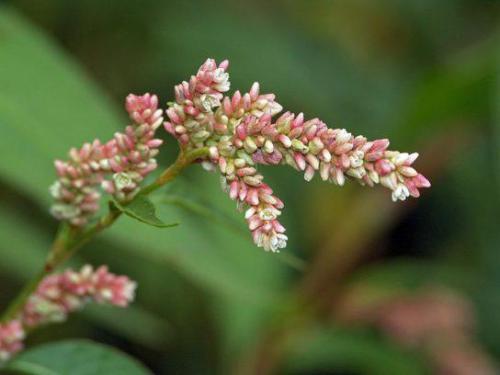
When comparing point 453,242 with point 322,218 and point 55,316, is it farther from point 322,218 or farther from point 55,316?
point 55,316

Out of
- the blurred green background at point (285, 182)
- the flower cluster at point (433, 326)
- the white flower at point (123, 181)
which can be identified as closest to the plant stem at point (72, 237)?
the white flower at point (123, 181)

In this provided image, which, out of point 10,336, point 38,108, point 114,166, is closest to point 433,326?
point 38,108

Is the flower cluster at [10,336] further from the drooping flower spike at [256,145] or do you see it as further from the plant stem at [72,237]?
the drooping flower spike at [256,145]

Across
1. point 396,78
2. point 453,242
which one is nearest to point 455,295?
point 453,242

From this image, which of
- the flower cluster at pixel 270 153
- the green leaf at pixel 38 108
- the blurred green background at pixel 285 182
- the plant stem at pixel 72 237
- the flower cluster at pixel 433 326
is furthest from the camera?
the flower cluster at pixel 433 326

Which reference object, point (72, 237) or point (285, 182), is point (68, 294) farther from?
point (285, 182)

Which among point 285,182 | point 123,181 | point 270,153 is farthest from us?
point 285,182
